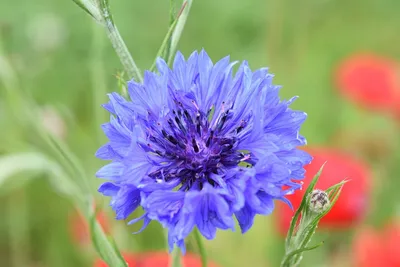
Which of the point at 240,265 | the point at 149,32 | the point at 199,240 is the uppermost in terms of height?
the point at 149,32

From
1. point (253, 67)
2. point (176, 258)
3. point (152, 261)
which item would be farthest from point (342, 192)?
point (253, 67)

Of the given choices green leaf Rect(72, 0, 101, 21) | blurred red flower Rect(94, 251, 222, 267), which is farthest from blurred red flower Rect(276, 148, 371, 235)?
green leaf Rect(72, 0, 101, 21)

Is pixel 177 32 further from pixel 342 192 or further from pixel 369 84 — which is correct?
pixel 369 84

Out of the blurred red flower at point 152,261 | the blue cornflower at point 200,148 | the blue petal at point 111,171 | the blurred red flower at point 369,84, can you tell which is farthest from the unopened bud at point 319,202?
the blurred red flower at point 369,84

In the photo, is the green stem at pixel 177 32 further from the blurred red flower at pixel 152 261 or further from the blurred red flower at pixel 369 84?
the blurred red flower at pixel 369 84

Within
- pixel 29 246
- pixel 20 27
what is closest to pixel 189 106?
pixel 29 246

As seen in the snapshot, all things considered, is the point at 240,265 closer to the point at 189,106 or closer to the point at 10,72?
the point at 10,72
